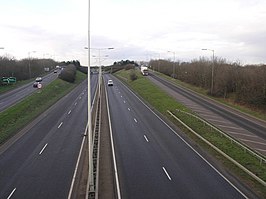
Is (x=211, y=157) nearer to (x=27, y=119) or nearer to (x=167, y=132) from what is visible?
(x=167, y=132)

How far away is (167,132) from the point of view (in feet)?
121

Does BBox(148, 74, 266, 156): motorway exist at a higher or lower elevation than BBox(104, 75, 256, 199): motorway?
higher

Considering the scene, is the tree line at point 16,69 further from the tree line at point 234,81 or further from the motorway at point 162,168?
the motorway at point 162,168

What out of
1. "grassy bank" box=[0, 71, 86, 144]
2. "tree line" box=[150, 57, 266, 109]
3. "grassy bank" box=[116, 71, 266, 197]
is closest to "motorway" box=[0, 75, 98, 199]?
"grassy bank" box=[0, 71, 86, 144]

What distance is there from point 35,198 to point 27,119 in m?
27.1

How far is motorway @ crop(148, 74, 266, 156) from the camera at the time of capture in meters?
33.3

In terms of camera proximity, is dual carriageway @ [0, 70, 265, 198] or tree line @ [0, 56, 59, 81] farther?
tree line @ [0, 56, 59, 81]

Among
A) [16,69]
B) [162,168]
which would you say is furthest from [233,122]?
[16,69]

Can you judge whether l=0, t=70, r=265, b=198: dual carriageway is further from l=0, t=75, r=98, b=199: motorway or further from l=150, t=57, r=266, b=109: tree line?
l=150, t=57, r=266, b=109: tree line

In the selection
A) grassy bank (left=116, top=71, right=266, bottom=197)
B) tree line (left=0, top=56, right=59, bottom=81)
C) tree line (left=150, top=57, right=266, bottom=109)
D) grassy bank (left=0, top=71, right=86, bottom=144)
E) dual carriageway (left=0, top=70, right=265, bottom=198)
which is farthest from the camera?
tree line (left=0, top=56, right=59, bottom=81)

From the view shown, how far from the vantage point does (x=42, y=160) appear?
2666 cm

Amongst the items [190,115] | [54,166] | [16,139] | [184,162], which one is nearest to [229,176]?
[184,162]

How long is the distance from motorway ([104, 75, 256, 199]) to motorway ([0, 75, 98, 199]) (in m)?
3.65

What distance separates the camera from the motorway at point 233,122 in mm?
33322
